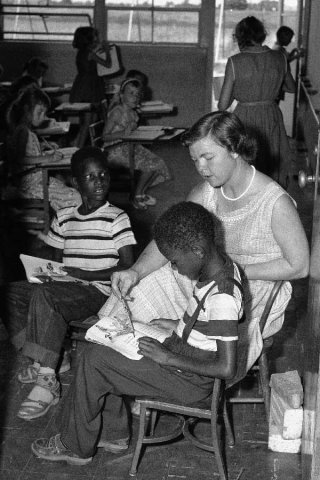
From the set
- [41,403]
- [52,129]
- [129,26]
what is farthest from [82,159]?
[129,26]

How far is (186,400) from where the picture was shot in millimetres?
3152

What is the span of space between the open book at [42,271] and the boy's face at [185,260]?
1.10 meters

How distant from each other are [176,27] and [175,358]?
10133 mm

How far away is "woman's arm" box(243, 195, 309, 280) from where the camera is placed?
10.9 ft

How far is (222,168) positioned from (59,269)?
1.02 meters

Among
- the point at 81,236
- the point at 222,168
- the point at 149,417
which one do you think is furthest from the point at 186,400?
the point at 81,236

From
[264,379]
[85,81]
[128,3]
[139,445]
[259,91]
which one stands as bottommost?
[139,445]

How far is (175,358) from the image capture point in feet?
9.87

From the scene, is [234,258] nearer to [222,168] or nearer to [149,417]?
[222,168]

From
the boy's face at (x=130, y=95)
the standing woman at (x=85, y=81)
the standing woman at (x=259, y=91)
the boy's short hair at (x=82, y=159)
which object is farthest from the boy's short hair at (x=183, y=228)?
the standing woman at (x=85, y=81)

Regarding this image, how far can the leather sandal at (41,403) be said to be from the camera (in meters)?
3.75

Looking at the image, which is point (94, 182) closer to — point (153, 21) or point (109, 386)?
point (109, 386)

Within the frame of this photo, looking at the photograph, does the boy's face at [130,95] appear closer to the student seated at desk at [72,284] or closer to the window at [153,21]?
the student seated at desk at [72,284]

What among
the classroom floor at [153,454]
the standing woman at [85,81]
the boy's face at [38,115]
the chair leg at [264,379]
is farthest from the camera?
the standing woman at [85,81]
